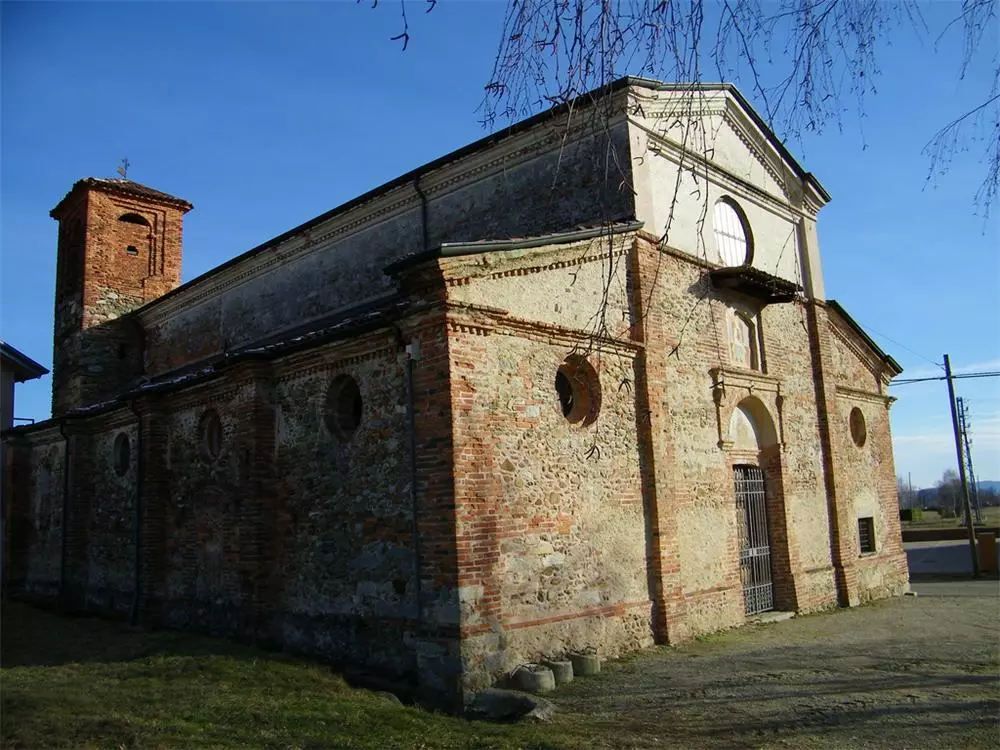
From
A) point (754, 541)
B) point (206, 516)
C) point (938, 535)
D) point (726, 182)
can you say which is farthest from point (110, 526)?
point (938, 535)

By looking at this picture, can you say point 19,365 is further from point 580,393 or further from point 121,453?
point 580,393

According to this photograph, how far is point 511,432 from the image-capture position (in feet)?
28.5

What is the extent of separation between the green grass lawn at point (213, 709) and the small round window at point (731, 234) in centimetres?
898

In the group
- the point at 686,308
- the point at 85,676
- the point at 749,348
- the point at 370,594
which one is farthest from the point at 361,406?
the point at 749,348

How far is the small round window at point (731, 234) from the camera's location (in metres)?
13.1

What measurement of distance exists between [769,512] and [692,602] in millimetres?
3360

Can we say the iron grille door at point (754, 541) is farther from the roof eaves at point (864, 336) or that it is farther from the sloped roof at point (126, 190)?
the sloped roof at point (126, 190)

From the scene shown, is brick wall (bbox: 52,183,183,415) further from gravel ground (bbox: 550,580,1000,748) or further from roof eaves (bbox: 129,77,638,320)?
gravel ground (bbox: 550,580,1000,748)

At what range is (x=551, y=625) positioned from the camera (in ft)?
28.2

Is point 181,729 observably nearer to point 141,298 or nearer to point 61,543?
point 61,543

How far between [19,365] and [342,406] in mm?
13820

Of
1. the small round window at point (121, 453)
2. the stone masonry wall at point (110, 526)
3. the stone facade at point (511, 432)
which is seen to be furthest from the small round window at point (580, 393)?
the small round window at point (121, 453)

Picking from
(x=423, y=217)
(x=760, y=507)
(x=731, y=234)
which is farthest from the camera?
(x=423, y=217)

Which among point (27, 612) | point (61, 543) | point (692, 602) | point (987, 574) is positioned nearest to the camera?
point (692, 602)
